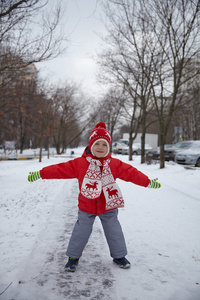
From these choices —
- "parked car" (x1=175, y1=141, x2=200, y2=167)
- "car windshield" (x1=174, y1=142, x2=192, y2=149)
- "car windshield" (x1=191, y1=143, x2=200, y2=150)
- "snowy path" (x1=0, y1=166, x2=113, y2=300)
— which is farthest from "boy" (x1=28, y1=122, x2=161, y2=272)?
"car windshield" (x1=174, y1=142, x2=192, y2=149)

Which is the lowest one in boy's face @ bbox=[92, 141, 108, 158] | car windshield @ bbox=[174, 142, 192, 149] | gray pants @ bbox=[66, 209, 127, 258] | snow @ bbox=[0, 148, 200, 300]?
snow @ bbox=[0, 148, 200, 300]

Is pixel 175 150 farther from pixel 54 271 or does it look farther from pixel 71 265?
pixel 54 271

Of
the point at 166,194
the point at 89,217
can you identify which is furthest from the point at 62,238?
the point at 166,194

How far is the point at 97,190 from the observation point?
269 cm

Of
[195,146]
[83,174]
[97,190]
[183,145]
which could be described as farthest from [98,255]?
[183,145]

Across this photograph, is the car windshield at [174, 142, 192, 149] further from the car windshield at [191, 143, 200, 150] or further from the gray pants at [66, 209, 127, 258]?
the gray pants at [66, 209, 127, 258]

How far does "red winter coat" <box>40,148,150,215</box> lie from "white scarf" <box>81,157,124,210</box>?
0.06 m

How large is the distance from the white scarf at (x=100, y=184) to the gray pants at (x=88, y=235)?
0.13m

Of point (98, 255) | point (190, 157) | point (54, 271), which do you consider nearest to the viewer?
point (54, 271)

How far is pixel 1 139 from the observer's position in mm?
28828

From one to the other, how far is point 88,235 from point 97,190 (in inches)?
20.9

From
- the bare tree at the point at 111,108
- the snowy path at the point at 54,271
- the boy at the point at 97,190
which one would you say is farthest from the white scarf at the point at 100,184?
the bare tree at the point at 111,108

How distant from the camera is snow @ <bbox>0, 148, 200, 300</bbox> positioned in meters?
2.20

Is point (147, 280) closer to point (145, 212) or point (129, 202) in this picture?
point (145, 212)
